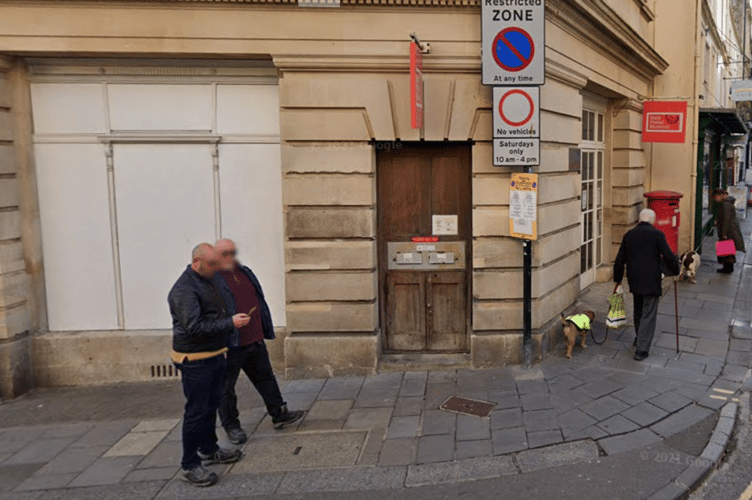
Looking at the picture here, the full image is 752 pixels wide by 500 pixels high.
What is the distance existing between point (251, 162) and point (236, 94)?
0.87 meters

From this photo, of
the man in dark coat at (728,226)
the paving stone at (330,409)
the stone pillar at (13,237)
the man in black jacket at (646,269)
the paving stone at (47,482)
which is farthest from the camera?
the man in dark coat at (728,226)

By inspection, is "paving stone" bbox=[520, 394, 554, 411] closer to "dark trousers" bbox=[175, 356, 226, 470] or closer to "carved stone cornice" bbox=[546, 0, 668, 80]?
"dark trousers" bbox=[175, 356, 226, 470]

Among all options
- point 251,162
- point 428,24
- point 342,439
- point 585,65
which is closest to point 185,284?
point 342,439

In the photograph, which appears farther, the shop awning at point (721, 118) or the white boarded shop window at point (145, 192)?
the shop awning at point (721, 118)

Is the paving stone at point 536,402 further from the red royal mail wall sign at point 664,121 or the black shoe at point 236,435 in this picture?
the red royal mail wall sign at point 664,121

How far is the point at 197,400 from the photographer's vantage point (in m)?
4.46

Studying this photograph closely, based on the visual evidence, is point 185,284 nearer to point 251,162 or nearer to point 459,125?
point 251,162

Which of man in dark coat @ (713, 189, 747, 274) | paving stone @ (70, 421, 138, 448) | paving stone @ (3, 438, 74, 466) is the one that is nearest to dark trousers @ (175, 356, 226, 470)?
paving stone @ (70, 421, 138, 448)

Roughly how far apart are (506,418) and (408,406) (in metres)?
1.04

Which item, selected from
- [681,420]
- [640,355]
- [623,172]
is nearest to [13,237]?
[681,420]

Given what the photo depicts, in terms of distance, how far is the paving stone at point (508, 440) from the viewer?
4.92 meters

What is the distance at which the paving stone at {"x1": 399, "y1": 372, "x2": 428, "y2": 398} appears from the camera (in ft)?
20.4

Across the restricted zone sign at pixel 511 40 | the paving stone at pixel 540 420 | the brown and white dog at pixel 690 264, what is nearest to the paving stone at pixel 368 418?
the paving stone at pixel 540 420

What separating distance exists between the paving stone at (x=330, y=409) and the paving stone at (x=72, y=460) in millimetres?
2048
